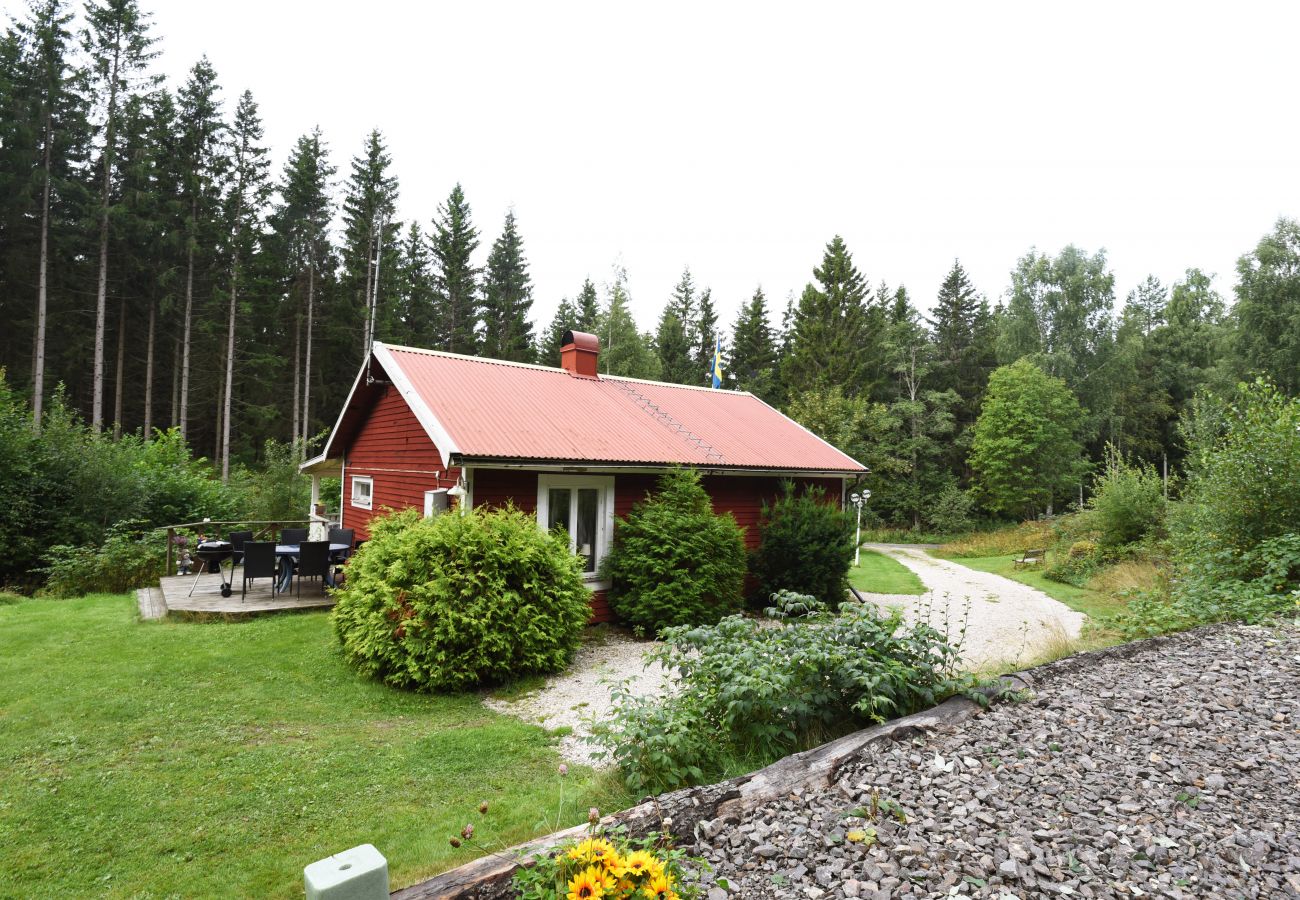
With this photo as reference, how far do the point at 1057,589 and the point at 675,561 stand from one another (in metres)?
11.3

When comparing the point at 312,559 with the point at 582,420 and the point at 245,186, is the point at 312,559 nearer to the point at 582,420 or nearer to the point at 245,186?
the point at 582,420

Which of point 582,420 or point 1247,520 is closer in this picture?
point 1247,520

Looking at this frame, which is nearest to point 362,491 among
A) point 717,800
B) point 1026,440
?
point 717,800

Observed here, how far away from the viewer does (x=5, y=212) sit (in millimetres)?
20391

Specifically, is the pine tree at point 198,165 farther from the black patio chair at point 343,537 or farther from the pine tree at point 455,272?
the black patio chair at point 343,537

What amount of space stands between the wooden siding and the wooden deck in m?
1.37

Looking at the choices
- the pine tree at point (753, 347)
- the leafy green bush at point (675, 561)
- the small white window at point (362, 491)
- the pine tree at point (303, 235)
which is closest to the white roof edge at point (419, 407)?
the leafy green bush at point (675, 561)

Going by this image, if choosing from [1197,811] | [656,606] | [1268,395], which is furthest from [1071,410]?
[1197,811]

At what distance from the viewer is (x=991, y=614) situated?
1145 centimetres

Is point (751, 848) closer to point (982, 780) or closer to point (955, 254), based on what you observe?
point (982, 780)

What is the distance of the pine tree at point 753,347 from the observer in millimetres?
42531

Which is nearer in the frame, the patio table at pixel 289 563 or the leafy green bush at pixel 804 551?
the patio table at pixel 289 563

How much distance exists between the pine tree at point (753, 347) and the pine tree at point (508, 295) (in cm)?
1503

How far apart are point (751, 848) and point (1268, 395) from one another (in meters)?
11.3
